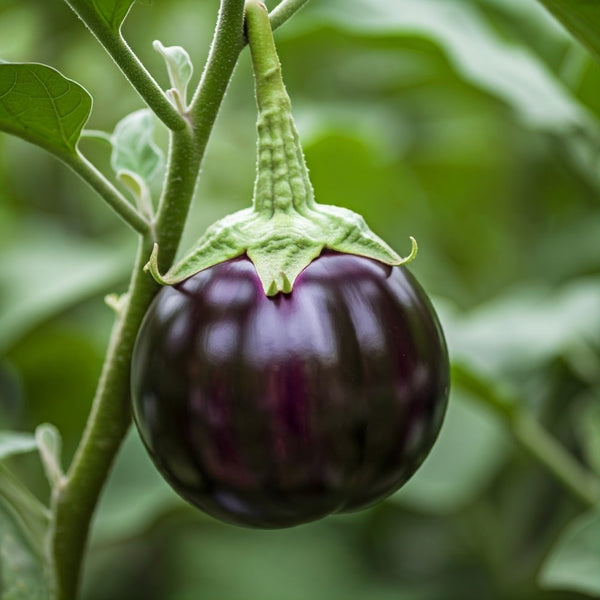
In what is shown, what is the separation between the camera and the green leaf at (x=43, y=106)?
635 mm

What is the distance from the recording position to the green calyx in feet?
1.99

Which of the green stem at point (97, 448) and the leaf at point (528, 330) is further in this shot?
the leaf at point (528, 330)

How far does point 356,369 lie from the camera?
→ 0.57 m

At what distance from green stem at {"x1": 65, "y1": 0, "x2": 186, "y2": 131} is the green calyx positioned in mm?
60

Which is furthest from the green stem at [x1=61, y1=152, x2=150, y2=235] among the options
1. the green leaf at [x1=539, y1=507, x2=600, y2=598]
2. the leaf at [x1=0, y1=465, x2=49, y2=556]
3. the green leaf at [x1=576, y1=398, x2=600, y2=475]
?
the green leaf at [x1=576, y1=398, x2=600, y2=475]

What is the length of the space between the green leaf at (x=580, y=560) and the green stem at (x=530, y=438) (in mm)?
241

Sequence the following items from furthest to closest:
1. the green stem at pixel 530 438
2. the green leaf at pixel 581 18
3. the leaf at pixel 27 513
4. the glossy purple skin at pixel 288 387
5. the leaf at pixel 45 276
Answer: the leaf at pixel 45 276, the green stem at pixel 530 438, the leaf at pixel 27 513, the green leaf at pixel 581 18, the glossy purple skin at pixel 288 387

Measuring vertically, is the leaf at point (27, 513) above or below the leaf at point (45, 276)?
above

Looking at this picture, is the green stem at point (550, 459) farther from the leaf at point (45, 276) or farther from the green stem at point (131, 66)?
the green stem at point (131, 66)

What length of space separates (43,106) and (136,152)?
11 centimetres

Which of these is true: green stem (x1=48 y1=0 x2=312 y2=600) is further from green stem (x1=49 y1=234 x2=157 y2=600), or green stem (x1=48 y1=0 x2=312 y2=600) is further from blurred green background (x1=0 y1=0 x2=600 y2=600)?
blurred green background (x1=0 y1=0 x2=600 y2=600)

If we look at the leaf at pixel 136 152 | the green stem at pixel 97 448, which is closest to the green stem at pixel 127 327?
the green stem at pixel 97 448

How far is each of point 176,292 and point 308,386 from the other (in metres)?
0.11

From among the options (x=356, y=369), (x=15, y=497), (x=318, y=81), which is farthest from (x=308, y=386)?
(x=318, y=81)
